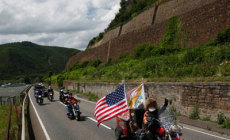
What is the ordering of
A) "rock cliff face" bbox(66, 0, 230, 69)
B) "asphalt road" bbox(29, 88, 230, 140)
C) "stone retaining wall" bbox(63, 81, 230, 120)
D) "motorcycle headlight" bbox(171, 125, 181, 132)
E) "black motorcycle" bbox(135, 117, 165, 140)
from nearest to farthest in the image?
"motorcycle headlight" bbox(171, 125, 181, 132)
"black motorcycle" bbox(135, 117, 165, 140)
"asphalt road" bbox(29, 88, 230, 140)
"stone retaining wall" bbox(63, 81, 230, 120)
"rock cliff face" bbox(66, 0, 230, 69)

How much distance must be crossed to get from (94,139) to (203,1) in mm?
19700

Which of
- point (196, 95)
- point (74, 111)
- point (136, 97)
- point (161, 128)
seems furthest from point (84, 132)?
point (196, 95)

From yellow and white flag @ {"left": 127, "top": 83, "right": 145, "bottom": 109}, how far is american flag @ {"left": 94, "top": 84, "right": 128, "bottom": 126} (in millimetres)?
336

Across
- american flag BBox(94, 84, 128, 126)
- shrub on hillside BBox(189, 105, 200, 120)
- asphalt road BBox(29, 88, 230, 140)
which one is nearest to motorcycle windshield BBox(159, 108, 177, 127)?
american flag BBox(94, 84, 128, 126)

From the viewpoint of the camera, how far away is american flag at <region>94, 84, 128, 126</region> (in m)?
6.81

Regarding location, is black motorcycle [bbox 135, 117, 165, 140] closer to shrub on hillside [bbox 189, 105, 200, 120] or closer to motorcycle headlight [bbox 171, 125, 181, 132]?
motorcycle headlight [bbox 171, 125, 181, 132]

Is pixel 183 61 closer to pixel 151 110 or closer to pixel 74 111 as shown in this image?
pixel 74 111

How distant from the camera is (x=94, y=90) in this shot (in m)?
28.7

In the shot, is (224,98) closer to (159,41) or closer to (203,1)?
(203,1)

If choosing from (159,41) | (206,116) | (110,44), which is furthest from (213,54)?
(110,44)

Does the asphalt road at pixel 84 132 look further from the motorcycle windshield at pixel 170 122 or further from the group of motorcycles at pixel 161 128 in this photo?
the motorcycle windshield at pixel 170 122

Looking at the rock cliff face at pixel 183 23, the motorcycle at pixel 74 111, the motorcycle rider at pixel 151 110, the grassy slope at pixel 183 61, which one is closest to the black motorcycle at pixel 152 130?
the motorcycle rider at pixel 151 110

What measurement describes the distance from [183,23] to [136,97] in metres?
19.3

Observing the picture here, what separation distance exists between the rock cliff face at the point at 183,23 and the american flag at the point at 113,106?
15.5m
